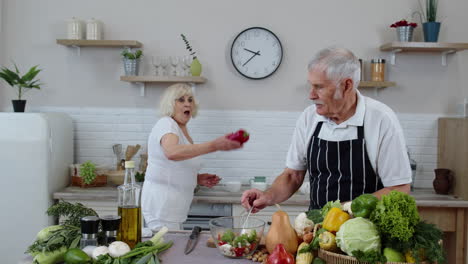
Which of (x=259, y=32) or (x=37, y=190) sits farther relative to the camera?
(x=259, y=32)

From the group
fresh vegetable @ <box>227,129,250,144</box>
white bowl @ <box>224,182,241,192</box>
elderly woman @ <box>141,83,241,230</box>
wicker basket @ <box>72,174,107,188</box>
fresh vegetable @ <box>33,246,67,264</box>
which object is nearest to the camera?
fresh vegetable @ <box>33,246,67,264</box>

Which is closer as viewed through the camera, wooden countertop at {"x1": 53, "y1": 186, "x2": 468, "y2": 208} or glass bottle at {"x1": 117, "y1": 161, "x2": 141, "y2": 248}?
glass bottle at {"x1": 117, "y1": 161, "x2": 141, "y2": 248}

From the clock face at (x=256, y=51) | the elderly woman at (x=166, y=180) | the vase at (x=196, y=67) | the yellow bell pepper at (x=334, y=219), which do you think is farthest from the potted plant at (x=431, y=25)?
the yellow bell pepper at (x=334, y=219)

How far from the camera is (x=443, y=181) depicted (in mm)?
4727

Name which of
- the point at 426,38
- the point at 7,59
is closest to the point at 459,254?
the point at 426,38

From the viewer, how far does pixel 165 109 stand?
3.91 metres

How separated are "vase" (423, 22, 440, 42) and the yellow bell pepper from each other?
10.9ft

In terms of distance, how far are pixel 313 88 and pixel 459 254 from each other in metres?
2.57

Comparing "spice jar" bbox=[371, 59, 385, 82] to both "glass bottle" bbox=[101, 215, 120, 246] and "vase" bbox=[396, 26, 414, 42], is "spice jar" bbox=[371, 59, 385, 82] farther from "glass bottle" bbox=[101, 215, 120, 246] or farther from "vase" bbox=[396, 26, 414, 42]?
"glass bottle" bbox=[101, 215, 120, 246]

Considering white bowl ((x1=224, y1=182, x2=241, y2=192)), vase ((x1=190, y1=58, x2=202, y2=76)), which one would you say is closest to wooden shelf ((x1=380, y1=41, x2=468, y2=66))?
vase ((x1=190, y1=58, x2=202, y2=76))

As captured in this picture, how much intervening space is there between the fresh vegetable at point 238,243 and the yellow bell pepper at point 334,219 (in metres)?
0.33

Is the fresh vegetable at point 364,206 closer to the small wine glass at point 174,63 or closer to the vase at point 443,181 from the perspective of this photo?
the vase at point 443,181

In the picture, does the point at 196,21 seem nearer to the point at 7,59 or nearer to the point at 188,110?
the point at 188,110

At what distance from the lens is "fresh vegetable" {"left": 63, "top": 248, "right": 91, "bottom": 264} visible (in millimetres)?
2006
